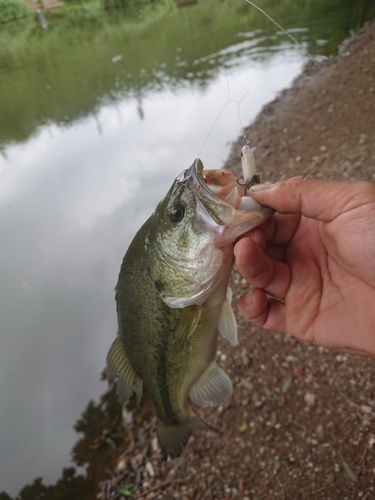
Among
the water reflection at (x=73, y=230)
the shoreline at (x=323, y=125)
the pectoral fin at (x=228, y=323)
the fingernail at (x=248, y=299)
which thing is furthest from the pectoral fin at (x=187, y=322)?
the shoreline at (x=323, y=125)

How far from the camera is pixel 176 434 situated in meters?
2.03

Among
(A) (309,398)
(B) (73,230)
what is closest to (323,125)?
(B) (73,230)

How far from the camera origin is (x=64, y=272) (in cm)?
525

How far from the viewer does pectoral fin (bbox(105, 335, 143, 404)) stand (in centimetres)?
184

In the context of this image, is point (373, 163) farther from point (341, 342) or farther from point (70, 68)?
point (70, 68)

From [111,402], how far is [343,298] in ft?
9.76

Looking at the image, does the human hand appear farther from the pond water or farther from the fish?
the pond water

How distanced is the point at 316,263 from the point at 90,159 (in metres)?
6.60

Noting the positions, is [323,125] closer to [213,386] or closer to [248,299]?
[248,299]

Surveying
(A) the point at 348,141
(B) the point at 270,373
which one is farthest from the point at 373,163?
(B) the point at 270,373

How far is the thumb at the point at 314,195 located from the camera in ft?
4.74

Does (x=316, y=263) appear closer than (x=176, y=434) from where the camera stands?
Yes

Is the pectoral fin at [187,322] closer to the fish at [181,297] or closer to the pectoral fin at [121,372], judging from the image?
the fish at [181,297]

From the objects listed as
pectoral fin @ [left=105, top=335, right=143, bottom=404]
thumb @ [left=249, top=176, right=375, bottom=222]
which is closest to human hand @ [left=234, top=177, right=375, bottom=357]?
thumb @ [left=249, top=176, right=375, bottom=222]
